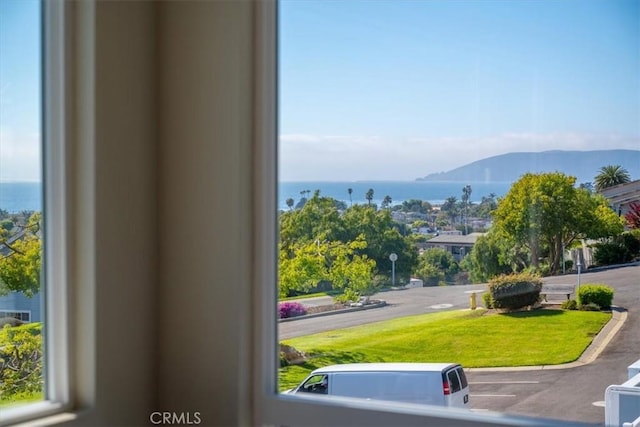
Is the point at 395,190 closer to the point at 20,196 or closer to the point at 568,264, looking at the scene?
the point at 568,264

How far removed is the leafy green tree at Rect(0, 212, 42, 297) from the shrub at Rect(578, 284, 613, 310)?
64.7 inches

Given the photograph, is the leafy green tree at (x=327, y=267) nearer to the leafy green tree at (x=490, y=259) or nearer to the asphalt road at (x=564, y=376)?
the asphalt road at (x=564, y=376)

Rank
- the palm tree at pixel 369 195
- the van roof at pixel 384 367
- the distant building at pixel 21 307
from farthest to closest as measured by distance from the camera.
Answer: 1. the palm tree at pixel 369 195
2. the van roof at pixel 384 367
3. the distant building at pixel 21 307

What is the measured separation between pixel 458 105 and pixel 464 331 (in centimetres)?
70

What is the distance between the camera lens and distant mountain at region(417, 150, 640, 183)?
84.7 inches

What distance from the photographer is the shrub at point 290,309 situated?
2611 millimetres

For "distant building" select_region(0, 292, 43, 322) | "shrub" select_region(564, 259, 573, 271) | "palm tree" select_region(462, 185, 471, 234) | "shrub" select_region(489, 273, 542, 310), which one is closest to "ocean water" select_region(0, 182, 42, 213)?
"distant building" select_region(0, 292, 43, 322)

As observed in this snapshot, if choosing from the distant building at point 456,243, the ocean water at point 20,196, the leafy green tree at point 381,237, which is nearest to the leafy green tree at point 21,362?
the ocean water at point 20,196

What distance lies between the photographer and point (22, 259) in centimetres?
235

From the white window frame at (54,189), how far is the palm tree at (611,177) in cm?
161

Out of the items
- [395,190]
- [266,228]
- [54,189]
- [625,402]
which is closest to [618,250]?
[625,402]

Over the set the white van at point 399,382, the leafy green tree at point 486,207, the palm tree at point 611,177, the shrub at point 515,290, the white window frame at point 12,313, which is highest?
the palm tree at point 611,177

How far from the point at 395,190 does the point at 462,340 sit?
0.52 meters

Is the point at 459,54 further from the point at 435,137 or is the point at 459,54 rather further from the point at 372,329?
the point at 372,329
